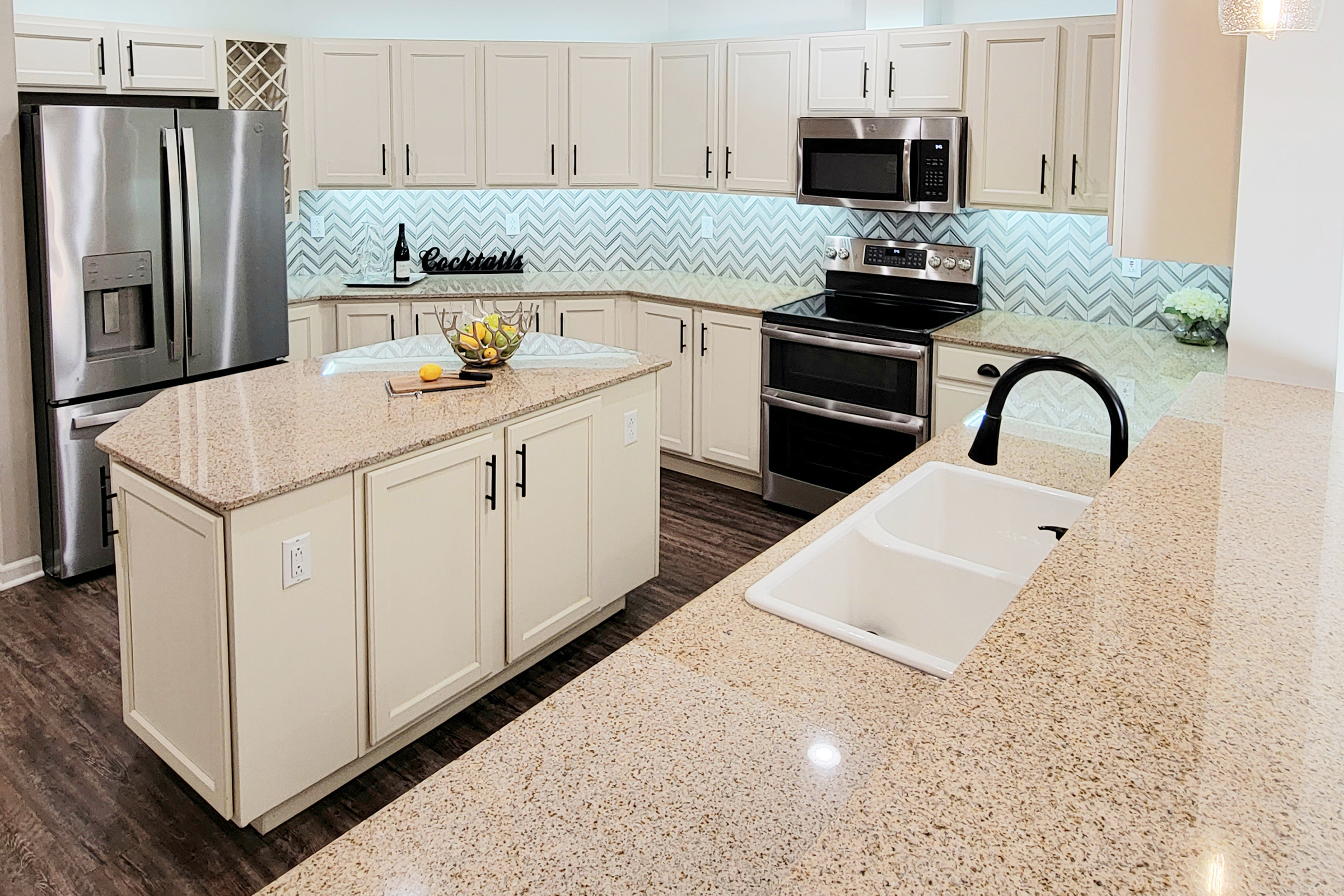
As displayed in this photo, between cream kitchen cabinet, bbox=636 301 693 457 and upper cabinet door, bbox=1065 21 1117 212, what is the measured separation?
6.02ft

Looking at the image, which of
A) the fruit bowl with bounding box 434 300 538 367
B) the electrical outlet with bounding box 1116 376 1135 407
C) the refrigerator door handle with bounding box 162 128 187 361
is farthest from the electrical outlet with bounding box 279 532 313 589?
the electrical outlet with bounding box 1116 376 1135 407

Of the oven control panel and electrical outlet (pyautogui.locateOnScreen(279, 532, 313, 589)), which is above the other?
the oven control panel

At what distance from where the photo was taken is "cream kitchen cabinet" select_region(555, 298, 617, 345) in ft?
17.3

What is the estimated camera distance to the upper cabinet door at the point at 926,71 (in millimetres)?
4289

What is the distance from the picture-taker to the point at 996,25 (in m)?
4.15

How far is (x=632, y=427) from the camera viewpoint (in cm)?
359

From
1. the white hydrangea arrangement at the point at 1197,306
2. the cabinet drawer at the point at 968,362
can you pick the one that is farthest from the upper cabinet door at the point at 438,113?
the white hydrangea arrangement at the point at 1197,306

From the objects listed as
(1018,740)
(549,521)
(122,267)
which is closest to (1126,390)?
(549,521)

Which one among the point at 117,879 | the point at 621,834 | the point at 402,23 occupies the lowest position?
the point at 117,879

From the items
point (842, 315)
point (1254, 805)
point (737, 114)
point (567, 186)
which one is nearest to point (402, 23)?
point (567, 186)

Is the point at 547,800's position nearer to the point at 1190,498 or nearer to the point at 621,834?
the point at 621,834

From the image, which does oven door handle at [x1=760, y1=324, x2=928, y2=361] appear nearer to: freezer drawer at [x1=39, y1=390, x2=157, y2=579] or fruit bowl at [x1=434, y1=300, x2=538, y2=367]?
fruit bowl at [x1=434, y1=300, x2=538, y2=367]

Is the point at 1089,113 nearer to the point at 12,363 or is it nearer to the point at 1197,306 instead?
the point at 1197,306

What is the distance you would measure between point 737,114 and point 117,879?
13.3ft
